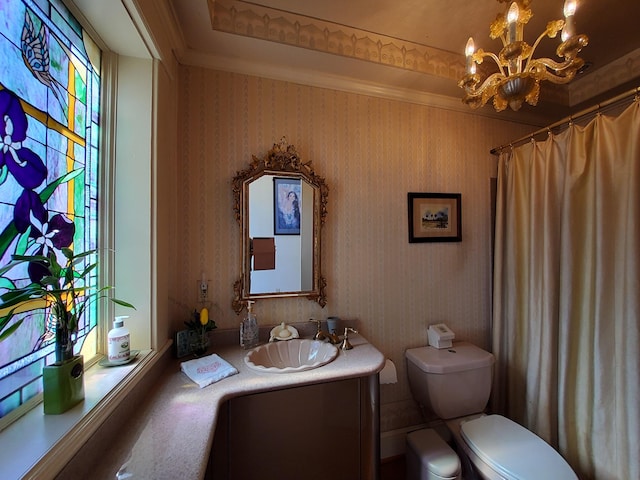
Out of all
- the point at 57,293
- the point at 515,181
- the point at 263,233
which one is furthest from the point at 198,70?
the point at 515,181

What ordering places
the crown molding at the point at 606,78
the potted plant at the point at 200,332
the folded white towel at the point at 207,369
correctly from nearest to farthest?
the folded white towel at the point at 207,369 < the potted plant at the point at 200,332 < the crown molding at the point at 606,78

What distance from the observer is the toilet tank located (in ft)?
4.95

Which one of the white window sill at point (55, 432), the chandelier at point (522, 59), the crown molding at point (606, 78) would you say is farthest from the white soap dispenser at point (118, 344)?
the crown molding at point (606, 78)

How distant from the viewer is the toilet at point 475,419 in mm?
1121

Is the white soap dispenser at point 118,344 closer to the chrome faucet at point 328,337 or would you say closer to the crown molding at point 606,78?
the chrome faucet at point 328,337

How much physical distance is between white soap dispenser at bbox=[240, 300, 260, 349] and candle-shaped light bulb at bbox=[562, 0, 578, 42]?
177 cm

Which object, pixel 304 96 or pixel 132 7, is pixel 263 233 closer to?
pixel 304 96

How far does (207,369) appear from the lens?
113 cm

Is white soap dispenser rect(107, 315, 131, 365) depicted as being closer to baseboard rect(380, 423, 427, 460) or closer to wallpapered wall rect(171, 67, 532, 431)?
wallpapered wall rect(171, 67, 532, 431)

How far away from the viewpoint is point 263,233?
1.50m

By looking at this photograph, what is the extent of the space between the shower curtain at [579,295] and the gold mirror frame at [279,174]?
129 centimetres

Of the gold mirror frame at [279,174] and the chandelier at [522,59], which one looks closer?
the chandelier at [522,59]

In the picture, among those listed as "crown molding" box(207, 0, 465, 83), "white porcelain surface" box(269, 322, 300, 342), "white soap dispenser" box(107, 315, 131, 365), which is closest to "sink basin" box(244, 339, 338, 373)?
"white porcelain surface" box(269, 322, 300, 342)

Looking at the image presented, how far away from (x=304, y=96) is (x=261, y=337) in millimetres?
Answer: 1486
